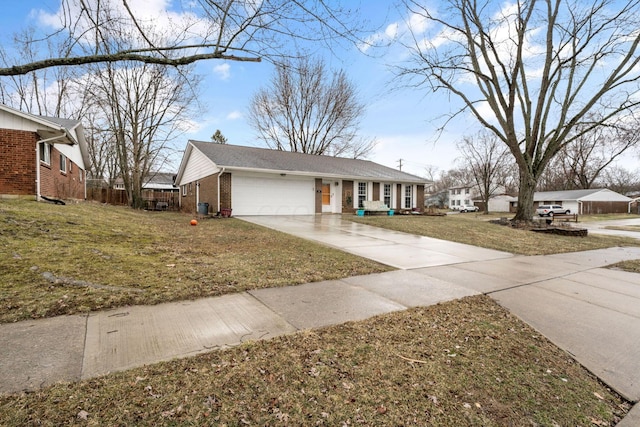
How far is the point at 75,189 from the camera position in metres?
16.1

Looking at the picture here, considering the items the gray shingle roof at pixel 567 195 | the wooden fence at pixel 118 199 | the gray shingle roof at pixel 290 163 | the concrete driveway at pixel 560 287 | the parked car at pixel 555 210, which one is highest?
the gray shingle roof at pixel 290 163

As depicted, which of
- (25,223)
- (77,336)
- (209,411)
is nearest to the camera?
(209,411)

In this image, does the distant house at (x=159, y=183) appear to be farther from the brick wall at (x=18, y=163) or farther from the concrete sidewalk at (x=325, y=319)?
the concrete sidewalk at (x=325, y=319)

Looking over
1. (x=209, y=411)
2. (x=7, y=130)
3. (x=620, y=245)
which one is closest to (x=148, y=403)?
(x=209, y=411)

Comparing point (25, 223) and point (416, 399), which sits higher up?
point (25, 223)

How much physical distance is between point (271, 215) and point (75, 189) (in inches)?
405

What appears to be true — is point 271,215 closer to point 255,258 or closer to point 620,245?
point 255,258

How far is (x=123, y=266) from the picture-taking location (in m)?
4.71

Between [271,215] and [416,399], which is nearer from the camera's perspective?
[416,399]

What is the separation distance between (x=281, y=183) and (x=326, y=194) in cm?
322

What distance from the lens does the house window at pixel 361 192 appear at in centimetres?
2036

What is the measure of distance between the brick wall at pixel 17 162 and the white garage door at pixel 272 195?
24.9ft

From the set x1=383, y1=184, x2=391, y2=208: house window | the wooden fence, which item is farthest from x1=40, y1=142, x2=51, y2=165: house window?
x1=383, y1=184, x2=391, y2=208: house window

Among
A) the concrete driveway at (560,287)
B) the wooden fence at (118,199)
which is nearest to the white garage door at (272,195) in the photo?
the concrete driveway at (560,287)
